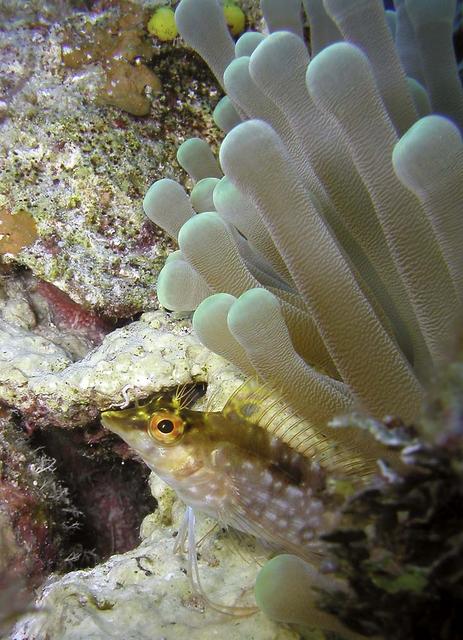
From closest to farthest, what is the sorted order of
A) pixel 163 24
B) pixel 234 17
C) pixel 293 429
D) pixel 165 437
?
1. pixel 293 429
2. pixel 165 437
3. pixel 163 24
4. pixel 234 17

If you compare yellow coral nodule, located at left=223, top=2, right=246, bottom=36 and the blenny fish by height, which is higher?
yellow coral nodule, located at left=223, top=2, right=246, bottom=36

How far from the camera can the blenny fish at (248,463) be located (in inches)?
84.1

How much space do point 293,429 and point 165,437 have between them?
611 millimetres

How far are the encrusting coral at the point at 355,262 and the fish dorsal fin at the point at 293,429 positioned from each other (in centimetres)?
3

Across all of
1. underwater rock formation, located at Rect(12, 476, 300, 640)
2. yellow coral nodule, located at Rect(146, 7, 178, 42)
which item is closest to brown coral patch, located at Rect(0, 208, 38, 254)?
yellow coral nodule, located at Rect(146, 7, 178, 42)

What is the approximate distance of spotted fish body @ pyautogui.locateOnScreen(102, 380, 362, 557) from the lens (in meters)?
2.16

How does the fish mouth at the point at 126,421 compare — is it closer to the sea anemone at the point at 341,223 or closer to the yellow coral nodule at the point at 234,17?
the sea anemone at the point at 341,223

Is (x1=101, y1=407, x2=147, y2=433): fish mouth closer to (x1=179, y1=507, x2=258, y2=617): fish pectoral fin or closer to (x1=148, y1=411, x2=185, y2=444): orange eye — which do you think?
(x1=148, y1=411, x2=185, y2=444): orange eye

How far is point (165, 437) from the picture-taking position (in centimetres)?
236

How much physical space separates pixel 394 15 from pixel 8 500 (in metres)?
4.24

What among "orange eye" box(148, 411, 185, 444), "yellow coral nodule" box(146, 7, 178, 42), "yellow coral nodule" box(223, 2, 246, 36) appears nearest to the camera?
Answer: "orange eye" box(148, 411, 185, 444)

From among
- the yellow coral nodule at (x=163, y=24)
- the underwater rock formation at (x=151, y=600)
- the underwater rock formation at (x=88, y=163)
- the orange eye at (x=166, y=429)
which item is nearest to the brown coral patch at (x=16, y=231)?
the underwater rock formation at (x=88, y=163)

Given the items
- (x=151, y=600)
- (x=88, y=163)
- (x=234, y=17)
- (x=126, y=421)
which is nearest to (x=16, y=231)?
(x=88, y=163)

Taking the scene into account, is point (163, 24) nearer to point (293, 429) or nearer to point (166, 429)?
point (166, 429)
